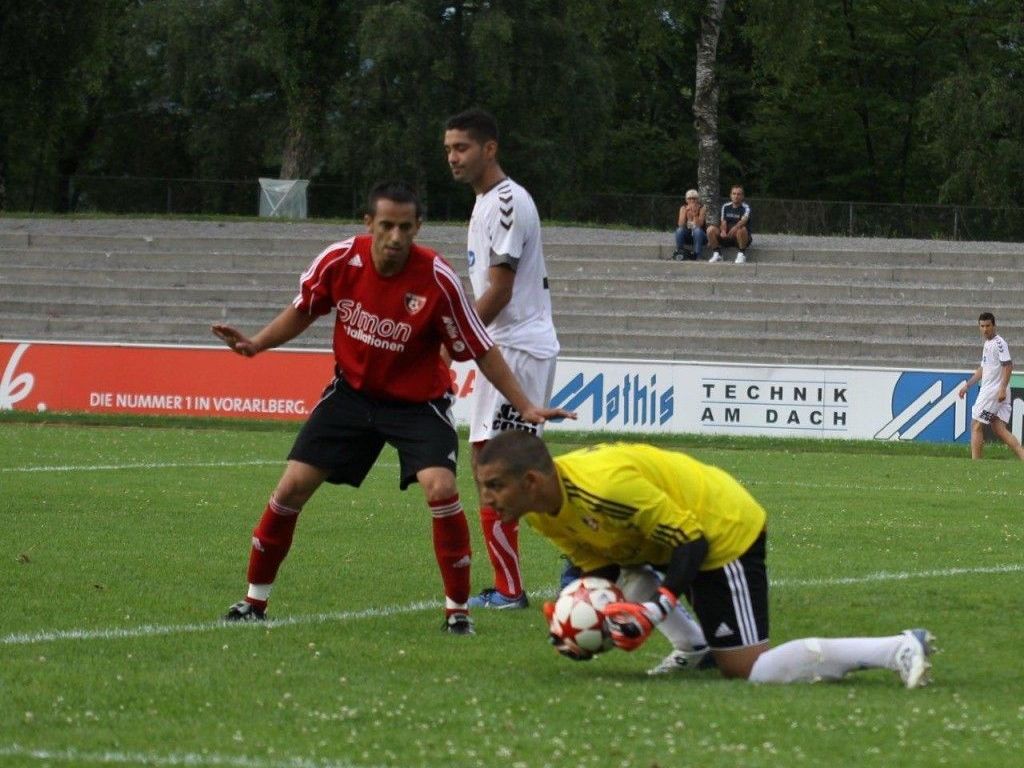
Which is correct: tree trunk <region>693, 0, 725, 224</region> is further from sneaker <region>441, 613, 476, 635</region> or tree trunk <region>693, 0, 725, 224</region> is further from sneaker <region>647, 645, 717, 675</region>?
sneaker <region>647, 645, 717, 675</region>

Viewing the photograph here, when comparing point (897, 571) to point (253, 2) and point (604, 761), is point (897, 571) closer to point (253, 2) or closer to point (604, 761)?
point (604, 761)

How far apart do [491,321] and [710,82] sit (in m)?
38.9

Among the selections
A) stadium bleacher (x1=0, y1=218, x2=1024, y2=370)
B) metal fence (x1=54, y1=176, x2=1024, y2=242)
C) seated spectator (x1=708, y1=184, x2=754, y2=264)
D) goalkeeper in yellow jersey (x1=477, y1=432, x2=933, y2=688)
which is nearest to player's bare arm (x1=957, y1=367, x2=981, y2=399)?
stadium bleacher (x1=0, y1=218, x2=1024, y2=370)

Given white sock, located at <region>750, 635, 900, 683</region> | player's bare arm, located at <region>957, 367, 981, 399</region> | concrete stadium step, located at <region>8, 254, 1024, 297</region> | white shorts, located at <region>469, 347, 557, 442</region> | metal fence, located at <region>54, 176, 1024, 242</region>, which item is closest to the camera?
white sock, located at <region>750, 635, 900, 683</region>

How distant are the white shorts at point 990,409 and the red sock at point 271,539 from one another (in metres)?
17.0

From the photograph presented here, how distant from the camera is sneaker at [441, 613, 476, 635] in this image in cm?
830

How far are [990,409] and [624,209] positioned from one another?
29.0 m

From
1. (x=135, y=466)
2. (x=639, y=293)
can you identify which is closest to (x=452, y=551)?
(x=135, y=466)

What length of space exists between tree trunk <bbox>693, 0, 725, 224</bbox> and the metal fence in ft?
4.94

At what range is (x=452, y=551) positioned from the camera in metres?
8.42

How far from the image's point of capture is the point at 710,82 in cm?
4709

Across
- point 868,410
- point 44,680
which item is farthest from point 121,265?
point 44,680

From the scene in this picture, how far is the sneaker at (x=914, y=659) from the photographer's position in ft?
22.1

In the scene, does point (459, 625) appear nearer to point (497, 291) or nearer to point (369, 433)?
point (369, 433)
